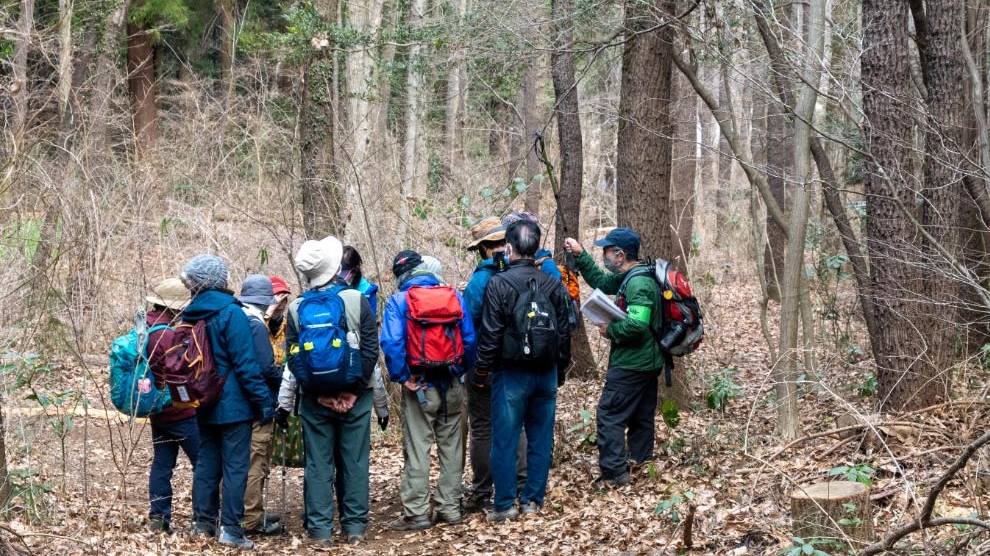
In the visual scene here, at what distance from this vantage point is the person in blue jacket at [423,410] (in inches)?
258

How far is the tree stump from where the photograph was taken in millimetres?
4918

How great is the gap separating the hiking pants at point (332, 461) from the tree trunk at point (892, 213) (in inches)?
151

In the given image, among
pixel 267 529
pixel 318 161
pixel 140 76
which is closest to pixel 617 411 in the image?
pixel 267 529

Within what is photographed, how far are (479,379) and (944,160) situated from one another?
3870 mm

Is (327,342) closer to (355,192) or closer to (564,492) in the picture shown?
(564,492)

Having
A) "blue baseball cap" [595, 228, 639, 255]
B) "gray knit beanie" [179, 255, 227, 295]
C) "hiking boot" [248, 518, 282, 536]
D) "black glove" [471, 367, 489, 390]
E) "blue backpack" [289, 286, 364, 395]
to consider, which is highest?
"blue baseball cap" [595, 228, 639, 255]

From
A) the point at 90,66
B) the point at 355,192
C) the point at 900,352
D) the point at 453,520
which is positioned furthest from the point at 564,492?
the point at 90,66

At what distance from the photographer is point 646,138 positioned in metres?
8.78

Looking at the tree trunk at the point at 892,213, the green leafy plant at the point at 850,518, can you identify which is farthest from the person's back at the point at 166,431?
the tree trunk at the point at 892,213

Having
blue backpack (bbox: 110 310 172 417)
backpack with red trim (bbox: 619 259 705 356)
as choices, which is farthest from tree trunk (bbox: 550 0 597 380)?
blue backpack (bbox: 110 310 172 417)

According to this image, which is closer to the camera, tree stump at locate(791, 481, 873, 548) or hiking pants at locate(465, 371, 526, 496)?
tree stump at locate(791, 481, 873, 548)

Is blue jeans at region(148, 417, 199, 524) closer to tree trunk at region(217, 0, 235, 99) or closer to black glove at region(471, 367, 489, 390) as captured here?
black glove at region(471, 367, 489, 390)

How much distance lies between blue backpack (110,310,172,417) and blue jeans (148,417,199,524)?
43 cm

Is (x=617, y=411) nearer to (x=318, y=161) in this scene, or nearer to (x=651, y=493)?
(x=651, y=493)
